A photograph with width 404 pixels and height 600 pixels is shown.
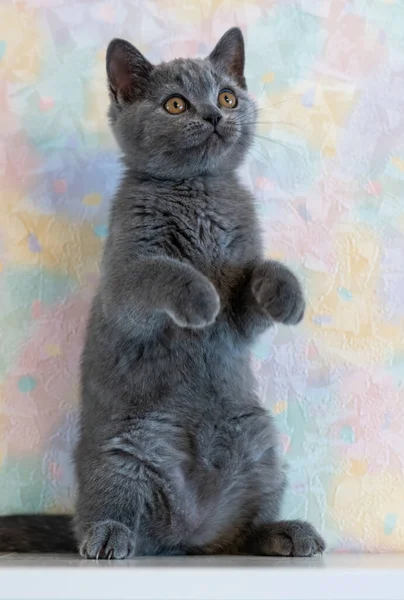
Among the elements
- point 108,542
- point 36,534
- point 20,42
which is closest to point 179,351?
point 108,542

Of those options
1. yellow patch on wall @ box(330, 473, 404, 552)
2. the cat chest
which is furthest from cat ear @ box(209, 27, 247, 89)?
yellow patch on wall @ box(330, 473, 404, 552)

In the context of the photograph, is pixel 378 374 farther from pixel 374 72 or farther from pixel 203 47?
pixel 203 47

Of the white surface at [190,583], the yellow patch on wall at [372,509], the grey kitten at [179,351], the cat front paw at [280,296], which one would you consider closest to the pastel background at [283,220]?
the yellow patch on wall at [372,509]

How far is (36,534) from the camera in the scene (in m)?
1.26

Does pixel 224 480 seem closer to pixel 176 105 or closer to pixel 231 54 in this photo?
pixel 176 105

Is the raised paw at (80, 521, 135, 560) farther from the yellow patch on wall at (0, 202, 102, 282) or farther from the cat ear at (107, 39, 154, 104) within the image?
the cat ear at (107, 39, 154, 104)

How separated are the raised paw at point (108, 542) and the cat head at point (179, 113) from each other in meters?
0.58

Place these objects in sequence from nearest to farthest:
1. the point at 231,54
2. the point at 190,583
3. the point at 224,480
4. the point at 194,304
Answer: the point at 190,583
the point at 194,304
the point at 224,480
the point at 231,54

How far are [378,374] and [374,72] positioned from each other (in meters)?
0.64

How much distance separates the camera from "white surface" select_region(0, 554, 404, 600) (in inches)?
30.0

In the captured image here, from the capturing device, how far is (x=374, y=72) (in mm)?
1552

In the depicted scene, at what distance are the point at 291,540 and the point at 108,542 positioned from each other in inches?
10.9

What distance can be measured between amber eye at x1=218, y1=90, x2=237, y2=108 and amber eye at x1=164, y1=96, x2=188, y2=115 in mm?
71

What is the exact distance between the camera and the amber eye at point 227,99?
4.18 ft
